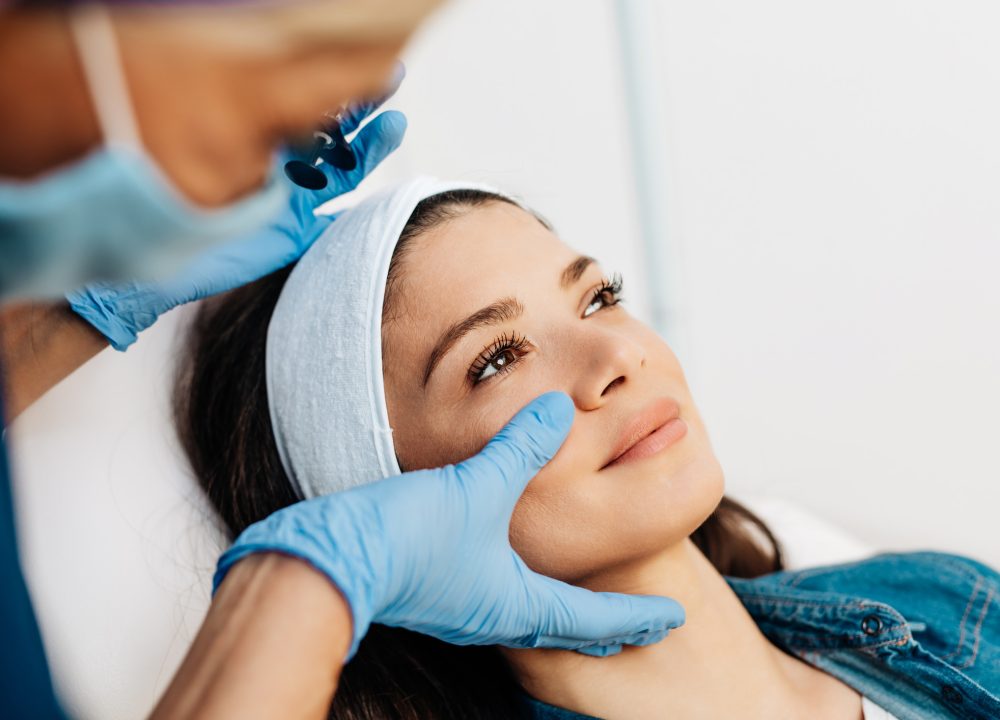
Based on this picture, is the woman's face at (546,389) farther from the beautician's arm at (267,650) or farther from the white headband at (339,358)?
the beautician's arm at (267,650)

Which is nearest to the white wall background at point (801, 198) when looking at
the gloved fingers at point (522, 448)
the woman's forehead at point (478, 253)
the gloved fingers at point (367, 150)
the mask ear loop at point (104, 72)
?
the gloved fingers at point (367, 150)

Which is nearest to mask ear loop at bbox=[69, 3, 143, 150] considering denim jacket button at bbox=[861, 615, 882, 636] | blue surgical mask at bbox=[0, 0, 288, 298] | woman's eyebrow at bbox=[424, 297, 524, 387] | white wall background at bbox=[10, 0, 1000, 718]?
blue surgical mask at bbox=[0, 0, 288, 298]

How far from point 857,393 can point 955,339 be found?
284 millimetres

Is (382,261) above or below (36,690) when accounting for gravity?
above

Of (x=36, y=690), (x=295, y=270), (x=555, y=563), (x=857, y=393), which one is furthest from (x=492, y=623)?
(x=857, y=393)

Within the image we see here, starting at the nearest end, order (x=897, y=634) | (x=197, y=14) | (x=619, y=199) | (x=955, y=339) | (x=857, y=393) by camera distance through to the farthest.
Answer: (x=197, y=14) → (x=897, y=634) → (x=955, y=339) → (x=857, y=393) → (x=619, y=199)

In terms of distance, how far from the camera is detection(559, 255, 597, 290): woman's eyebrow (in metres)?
1.23

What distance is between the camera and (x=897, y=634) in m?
1.35

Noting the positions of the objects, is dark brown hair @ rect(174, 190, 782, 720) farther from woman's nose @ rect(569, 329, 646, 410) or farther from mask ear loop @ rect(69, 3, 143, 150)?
mask ear loop @ rect(69, 3, 143, 150)

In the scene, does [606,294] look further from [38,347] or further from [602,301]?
[38,347]

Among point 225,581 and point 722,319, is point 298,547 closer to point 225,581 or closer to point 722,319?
point 225,581

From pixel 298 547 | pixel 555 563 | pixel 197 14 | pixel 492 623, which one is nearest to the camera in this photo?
pixel 197 14

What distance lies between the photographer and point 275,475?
135 cm

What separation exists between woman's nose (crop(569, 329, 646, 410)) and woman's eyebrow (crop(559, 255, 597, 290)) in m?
0.11
